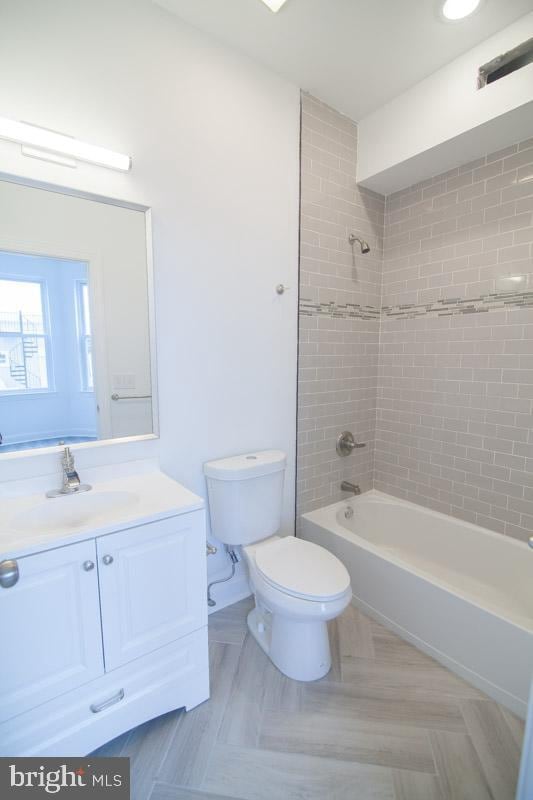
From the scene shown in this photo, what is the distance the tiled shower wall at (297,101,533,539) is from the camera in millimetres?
1893

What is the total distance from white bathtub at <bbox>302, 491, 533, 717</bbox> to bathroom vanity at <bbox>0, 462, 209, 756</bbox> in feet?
3.14

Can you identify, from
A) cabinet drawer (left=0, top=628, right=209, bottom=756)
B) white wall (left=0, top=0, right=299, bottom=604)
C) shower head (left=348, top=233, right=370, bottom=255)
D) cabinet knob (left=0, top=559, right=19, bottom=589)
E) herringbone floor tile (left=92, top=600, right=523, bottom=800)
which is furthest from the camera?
shower head (left=348, top=233, right=370, bottom=255)

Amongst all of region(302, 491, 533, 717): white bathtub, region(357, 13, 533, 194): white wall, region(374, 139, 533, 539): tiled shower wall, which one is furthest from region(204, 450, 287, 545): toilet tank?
region(357, 13, 533, 194): white wall

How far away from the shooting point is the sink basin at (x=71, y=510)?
3.93ft

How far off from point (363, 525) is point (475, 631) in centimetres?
103

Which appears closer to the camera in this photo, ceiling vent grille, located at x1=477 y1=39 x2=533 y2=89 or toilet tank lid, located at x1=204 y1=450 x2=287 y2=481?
ceiling vent grille, located at x1=477 y1=39 x2=533 y2=89

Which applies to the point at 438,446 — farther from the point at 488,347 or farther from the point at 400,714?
the point at 400,714

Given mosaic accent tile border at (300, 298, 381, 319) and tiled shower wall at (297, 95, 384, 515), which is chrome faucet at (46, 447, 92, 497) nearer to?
tiled shower wall at (297, 95, 384, 515)

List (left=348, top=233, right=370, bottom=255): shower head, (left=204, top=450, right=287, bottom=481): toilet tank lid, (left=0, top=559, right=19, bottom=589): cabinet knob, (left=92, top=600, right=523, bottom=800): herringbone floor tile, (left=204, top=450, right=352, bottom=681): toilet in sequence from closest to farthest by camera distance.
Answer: (left=0, top=559, right=19, bottom=589): cabinet knob → (left=92, top=600, right=523, bottom=800): herringbone floor tile → (left=204, top=450, right=352, bottom=681): toilet → (left=204, top=450, right=287, bottom=481): toilet tank lid → (left=348, top=233, right=370, bottom=255): shower head

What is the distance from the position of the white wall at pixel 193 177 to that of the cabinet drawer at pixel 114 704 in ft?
1.85

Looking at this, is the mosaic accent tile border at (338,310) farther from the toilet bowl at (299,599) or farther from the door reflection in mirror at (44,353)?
the toilet bowl at (299,599)

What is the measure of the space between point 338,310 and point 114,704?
7.16 feet

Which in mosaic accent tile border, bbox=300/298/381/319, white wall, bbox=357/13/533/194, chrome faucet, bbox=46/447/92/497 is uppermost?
white wall, bbox=357/13/533/194

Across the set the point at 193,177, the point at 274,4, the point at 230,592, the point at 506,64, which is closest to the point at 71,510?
the point at 230,592
